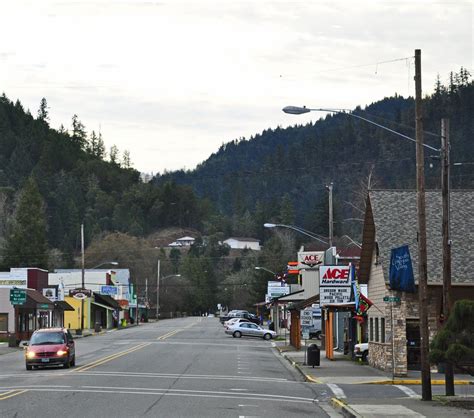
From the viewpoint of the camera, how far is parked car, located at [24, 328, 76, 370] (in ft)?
122

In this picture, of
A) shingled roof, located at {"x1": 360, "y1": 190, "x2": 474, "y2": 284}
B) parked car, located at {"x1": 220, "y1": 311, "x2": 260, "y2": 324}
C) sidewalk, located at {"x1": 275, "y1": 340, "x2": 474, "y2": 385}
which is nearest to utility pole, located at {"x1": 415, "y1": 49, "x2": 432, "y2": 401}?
sidewalk, located at {"x1": 275, "y1": 340, "x2": 474, "y2": 385}

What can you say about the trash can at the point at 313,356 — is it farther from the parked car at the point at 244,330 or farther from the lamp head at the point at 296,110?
the parked car at the point at 244,330

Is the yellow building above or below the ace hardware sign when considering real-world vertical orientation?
below

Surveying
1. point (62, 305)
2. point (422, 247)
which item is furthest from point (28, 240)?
point (422, 247)

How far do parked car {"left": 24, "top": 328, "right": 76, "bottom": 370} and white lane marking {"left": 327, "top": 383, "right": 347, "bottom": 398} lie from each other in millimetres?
10878

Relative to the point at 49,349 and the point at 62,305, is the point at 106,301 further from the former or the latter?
the point at 49,349

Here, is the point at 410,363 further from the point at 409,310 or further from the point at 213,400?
the point at 213,400

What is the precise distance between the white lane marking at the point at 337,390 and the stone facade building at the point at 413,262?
321 cm

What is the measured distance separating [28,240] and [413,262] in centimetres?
12733

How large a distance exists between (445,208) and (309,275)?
4390 cm

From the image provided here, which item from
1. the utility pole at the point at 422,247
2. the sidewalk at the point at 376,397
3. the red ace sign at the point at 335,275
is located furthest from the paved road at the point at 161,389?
the red ace sign at the point at 335,275

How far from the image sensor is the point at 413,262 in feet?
114

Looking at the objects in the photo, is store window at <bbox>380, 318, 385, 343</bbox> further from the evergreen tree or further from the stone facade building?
the evergreen tree

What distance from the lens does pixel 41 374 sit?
34812 millimetres
